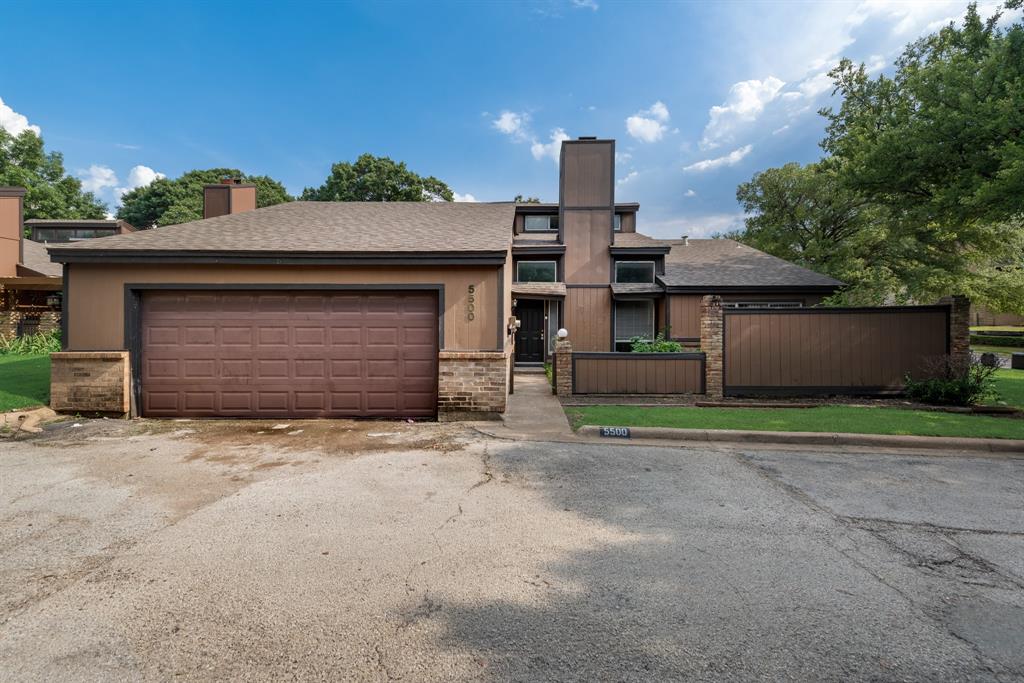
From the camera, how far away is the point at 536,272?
1859 centimetres

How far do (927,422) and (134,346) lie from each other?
1431 cm

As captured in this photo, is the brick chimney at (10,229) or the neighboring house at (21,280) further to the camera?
the brick chimney at (10,229)

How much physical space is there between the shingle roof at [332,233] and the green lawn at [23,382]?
289 centimetres

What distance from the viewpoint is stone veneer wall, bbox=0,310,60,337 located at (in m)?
17.1

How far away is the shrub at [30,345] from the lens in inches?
585

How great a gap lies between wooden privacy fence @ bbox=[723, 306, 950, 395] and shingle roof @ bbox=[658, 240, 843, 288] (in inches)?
232

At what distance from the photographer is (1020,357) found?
55.3 feet

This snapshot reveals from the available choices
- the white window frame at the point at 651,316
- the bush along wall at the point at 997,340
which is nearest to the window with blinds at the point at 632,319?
the white window frame at the point at 651,316

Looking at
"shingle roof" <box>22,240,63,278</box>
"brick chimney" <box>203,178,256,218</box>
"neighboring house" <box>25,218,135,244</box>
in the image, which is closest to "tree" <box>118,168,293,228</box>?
"neighboring house" <box>25,218,135,244</box>

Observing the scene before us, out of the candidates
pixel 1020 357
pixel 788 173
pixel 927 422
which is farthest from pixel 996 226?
pixel 927 422

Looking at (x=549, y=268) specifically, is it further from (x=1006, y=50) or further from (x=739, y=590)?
(x=739, y=590)

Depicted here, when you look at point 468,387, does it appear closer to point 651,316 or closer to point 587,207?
point 651,316

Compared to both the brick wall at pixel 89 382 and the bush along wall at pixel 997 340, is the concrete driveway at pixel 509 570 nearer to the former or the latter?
the brick wall at pixel 89 382

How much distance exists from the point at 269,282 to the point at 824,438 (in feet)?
32.4
